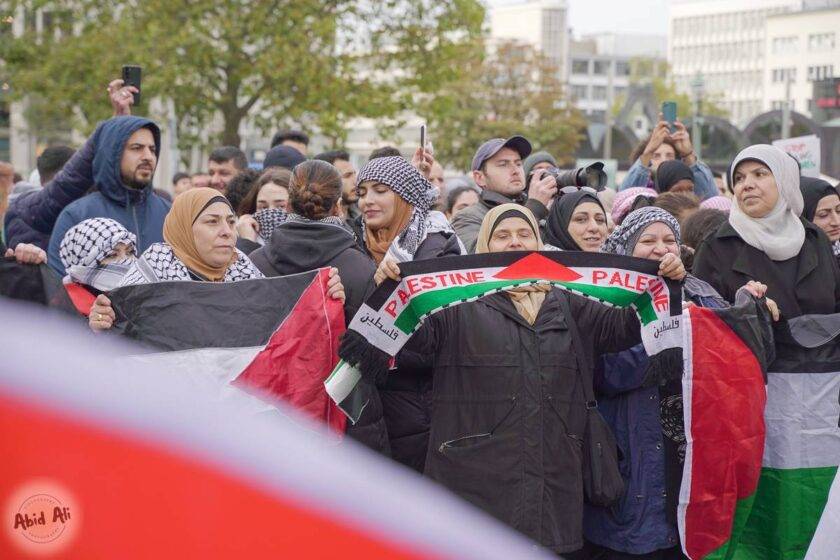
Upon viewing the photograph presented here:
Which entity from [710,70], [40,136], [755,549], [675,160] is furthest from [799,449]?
[710,70]

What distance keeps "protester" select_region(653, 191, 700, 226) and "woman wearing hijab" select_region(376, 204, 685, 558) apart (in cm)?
245

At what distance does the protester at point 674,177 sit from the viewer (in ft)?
29.5

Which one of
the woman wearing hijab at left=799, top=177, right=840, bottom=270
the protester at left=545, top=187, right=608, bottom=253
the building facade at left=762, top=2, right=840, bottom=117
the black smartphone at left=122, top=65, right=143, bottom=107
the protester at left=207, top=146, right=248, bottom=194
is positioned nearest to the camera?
the protester at left=545, top=187, right=608, bottom=253

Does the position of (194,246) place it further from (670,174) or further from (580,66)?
(580,66)

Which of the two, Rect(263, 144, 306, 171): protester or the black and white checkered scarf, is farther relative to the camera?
Rect(263, 144, 306, 171): protester

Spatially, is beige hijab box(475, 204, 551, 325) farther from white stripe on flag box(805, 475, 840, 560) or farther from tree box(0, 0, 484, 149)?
tree box(0, 0, 484, 149)

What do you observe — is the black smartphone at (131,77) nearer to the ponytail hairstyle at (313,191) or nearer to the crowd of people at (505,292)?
the crowd of people at (505,292)

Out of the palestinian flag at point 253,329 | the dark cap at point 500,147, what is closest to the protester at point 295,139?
the dark cap at point 500,147

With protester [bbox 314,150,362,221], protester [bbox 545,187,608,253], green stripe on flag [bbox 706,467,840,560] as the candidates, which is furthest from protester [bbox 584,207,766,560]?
protester [bbox 314,150,362,221]

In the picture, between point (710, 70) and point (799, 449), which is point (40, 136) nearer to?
point (799, 449)

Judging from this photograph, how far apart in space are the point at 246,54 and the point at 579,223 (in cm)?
1795

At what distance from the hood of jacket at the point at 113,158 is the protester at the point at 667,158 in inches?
154

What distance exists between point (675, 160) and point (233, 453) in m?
7.21

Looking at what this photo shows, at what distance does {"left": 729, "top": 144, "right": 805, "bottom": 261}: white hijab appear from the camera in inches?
240
